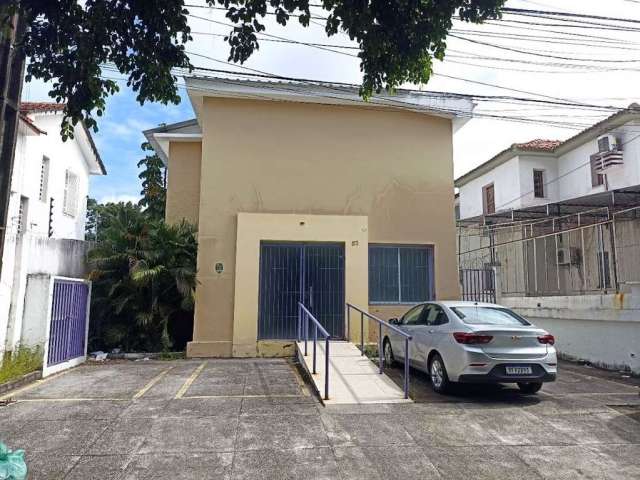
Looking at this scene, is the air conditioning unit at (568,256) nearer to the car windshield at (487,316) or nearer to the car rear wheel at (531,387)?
the car windshield at (487,316)

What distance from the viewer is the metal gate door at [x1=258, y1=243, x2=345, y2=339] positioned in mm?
11750

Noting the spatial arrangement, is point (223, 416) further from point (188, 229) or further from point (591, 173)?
point (591, 173)

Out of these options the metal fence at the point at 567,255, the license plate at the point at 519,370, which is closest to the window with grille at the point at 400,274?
the metal fence at the point at 567,255

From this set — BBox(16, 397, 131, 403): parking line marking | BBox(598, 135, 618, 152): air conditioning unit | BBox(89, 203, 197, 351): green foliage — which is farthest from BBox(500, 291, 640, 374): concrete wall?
BBox(16, 397, 131, 403): parking line marking

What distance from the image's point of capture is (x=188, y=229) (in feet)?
41.4

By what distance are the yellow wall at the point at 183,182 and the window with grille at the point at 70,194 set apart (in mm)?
7153

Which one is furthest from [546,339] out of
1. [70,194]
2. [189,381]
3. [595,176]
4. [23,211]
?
[70,194]

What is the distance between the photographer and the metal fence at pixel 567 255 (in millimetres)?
11977

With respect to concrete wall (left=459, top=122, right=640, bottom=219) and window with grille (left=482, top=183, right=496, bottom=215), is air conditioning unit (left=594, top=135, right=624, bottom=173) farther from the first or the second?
window with grille (left=482, top=183, right=496, bottom=215)

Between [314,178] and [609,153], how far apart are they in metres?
11.9

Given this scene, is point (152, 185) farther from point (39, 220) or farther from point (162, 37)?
point (162, 37)

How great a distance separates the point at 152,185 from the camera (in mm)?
26094

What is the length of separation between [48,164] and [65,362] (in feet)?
33.7

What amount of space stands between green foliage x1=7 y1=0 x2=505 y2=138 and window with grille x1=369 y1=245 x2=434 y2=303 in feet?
23.8
